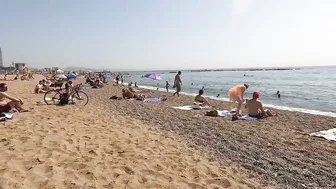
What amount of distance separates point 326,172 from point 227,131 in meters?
3.49

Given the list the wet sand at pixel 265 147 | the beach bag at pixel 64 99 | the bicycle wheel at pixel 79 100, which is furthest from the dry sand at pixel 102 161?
the bicycle wheel at pixel 79 100

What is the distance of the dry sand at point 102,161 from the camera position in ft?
13.5

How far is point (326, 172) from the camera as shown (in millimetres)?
5062

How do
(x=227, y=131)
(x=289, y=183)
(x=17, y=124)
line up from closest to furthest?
(x=289, y=183) → (x=17, y=124) → (x=227, y=131)

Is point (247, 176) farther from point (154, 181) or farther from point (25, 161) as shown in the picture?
point (25, 161)

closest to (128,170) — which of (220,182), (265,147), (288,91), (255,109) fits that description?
(220,182)

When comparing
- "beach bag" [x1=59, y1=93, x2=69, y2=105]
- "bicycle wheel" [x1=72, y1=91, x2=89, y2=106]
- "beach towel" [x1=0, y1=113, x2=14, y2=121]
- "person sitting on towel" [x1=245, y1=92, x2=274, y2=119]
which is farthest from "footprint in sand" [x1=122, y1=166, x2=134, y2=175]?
"bicycle wheel" [x1=72, y1=91, x2=89, y2=106]

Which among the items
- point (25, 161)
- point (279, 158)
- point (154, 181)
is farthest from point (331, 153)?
point (25, 161)

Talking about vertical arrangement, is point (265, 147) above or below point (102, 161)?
below

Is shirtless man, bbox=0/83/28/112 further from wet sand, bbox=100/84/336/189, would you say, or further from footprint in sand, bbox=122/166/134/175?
footprint in sand, bbox=122/166/134/175

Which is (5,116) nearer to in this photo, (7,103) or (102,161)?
(7,103)

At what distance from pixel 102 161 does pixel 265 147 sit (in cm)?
393

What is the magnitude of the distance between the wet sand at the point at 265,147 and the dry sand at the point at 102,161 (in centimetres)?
45

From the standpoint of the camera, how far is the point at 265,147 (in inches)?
261
